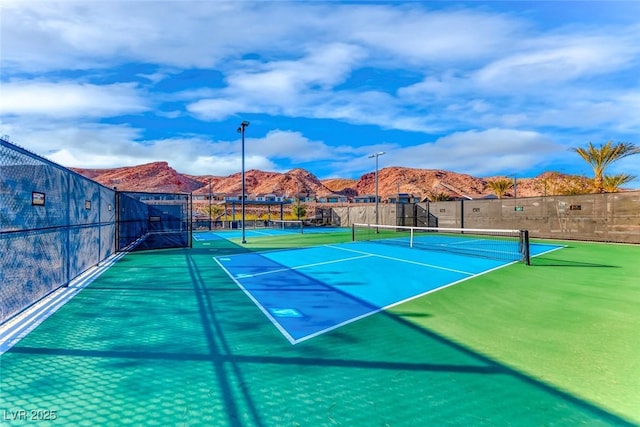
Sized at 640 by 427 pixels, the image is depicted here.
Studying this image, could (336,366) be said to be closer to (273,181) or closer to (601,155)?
(601,155)

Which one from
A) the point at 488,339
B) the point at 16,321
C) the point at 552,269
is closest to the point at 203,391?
the point at 488,339

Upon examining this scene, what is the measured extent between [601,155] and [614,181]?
312cm

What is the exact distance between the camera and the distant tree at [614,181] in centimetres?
2711

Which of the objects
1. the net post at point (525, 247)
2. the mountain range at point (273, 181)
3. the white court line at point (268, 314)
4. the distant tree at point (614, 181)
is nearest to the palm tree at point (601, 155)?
the distant tree at point (614, 181)

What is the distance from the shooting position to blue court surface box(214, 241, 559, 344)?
6.14 m

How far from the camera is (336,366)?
4.09 m

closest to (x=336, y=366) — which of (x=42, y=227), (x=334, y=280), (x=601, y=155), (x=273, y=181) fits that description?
(x=334, y=280)

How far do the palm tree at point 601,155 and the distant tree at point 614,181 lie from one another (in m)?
0.63

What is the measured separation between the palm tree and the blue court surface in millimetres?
21953

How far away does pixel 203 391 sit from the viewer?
3.51 meters

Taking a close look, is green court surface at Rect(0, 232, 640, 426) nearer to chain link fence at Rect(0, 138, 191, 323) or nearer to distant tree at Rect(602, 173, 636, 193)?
chain link fence at Rect(0, 138, 191, 323)

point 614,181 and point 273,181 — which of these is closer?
point 614,181

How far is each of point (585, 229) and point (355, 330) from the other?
22194 millimetres

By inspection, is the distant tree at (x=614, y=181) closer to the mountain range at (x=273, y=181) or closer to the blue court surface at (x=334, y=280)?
the blue court surface at (x=334, y=280)
